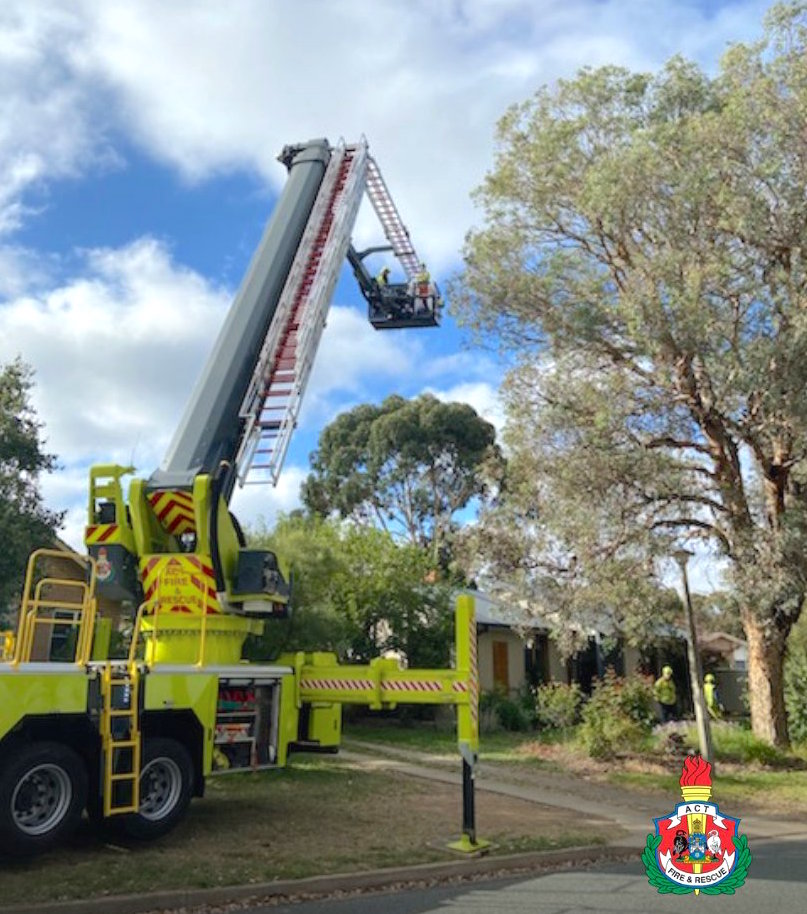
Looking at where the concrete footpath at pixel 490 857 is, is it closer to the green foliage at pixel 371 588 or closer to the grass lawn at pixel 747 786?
the grass lawn at pixel 747 786

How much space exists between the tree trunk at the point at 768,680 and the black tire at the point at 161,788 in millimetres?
11519

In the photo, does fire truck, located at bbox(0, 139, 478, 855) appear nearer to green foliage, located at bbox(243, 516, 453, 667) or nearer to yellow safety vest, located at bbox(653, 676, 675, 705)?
green foliage, located at bbox(243, 516, 453, 667)

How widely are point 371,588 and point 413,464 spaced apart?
19.3 meters

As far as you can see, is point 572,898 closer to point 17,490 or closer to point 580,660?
point 17,490

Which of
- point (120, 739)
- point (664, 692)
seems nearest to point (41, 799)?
point (120, 739)

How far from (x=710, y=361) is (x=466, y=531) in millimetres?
5955

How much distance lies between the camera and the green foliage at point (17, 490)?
54.7ft

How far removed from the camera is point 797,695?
1917 cm

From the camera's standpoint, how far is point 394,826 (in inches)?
397

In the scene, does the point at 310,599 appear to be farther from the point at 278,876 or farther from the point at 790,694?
the point at 278,876

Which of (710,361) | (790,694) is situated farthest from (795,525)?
(790,694)

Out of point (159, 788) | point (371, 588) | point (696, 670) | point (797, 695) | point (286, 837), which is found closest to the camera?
point (159, 788)

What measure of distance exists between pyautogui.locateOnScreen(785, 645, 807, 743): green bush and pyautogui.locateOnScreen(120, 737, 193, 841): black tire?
564 inches

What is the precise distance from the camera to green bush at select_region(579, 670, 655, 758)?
53.7 ft
